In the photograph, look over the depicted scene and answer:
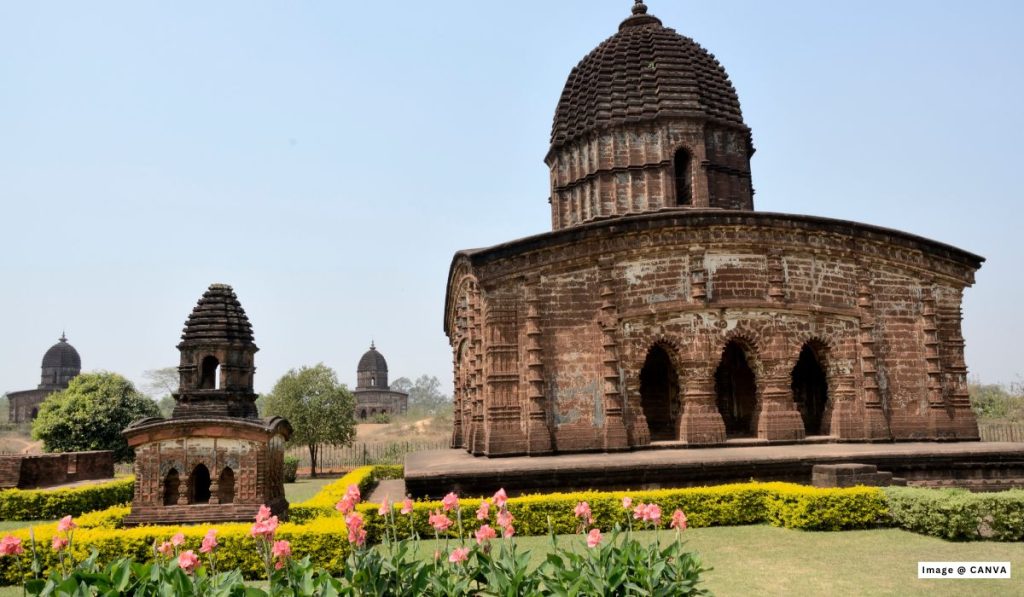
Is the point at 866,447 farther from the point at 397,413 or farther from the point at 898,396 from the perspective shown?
the point at 397,413

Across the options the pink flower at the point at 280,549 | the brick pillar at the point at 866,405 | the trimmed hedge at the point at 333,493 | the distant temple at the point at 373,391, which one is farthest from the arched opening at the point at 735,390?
the distant temple at the point at 373,391

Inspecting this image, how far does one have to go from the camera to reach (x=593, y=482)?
12.6 metres

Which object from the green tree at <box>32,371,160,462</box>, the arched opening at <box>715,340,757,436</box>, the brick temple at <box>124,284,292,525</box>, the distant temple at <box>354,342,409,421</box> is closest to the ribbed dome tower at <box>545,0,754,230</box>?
the arched opening at <box>715,340,757,436</box>

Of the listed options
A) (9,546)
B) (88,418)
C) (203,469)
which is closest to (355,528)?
(9,546)

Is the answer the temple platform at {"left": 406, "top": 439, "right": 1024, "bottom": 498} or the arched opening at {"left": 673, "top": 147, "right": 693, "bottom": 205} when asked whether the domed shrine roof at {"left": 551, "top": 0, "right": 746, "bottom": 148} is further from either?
the temple platform at {"left": 406, "top": 439, "right": 1024, "bottom": 498}

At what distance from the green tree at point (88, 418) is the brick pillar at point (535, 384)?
20010 mm

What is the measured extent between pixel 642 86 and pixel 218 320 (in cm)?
1245

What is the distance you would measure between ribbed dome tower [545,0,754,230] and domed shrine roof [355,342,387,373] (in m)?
52.9

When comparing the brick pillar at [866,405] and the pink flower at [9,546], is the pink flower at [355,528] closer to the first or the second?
the pink flower at [9,546]

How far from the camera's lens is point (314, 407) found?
32.8m

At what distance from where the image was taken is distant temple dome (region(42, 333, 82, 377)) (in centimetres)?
6569

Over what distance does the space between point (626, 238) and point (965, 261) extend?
920 centimetres

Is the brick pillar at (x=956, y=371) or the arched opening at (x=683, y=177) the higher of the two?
the arched opening at (x=683, y=177)

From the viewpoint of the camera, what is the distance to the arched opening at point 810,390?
18.2 metres
